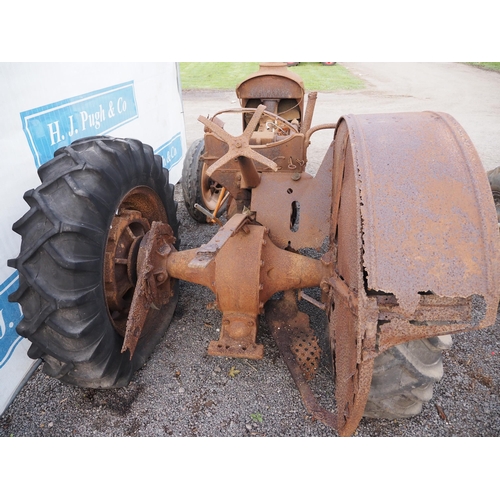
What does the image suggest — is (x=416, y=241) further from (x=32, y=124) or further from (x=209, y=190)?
(x=209, y=190)

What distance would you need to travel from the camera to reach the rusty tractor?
130 centimetres

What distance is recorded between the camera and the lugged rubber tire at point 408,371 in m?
1.61

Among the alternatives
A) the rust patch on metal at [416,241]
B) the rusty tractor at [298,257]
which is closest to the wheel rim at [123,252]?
the rusty tractor at [298,257]

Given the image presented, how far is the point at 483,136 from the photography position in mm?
7574

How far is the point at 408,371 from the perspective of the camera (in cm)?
164

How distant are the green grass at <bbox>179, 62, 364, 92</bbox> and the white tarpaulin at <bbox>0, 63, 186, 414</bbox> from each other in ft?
28.7

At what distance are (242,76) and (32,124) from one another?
13134 millimetres

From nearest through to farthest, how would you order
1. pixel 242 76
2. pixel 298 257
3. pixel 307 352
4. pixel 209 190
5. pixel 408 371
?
pixel 408 371 < pixel 298 257 < pixel 307 352 < pixel 209 190 < pixel 242 76

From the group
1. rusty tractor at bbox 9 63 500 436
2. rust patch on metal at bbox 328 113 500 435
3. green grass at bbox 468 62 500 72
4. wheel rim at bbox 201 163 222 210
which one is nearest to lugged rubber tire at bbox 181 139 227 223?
wheel rim at bbox 201 163 222 210

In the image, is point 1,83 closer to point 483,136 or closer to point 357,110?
point 483,136

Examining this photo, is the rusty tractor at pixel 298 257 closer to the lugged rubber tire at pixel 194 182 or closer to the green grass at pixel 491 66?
the lugged rubber tire at pixel 194 182

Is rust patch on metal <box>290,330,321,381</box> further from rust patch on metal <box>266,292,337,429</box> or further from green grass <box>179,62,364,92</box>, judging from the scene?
green grass <box>179,62,364,92</box>

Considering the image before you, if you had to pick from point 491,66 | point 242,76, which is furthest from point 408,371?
point 491,66

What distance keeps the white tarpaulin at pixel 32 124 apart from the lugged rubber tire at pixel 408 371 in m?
2.09
